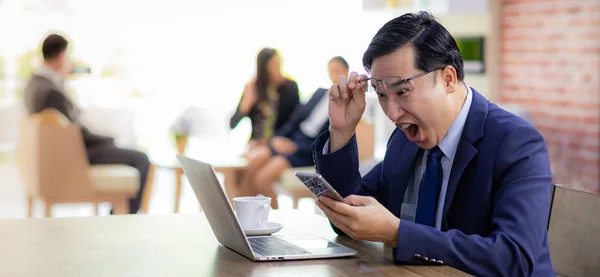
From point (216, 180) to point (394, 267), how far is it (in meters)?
0.39

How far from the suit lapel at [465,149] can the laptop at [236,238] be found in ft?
0.90

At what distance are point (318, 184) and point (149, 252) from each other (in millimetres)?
404

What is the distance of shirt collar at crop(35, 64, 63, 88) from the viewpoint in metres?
5.77

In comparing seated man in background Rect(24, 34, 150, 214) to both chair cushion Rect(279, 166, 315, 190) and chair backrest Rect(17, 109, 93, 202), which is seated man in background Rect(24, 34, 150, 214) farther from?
chair cushion Rect(279, 166, 315, 190)

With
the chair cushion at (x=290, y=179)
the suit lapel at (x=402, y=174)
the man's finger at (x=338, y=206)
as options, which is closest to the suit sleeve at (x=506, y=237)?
the man's finger at (x=338, y=206)

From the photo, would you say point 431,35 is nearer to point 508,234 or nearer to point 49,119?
point 508,234

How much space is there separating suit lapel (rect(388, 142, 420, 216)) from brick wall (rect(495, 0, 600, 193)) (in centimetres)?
350

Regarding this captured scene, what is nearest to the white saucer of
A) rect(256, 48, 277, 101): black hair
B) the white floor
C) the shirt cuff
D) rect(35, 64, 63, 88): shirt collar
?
the shirt cuff

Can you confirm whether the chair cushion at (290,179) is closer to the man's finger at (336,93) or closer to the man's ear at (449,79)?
the man's finger at (336,93)

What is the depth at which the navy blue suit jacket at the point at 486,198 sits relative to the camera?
5.39 feet

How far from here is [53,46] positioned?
5875 mm

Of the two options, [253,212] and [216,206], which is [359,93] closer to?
[253,212]

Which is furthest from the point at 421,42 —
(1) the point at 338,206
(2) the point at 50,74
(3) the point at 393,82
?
(2) the point at 50,74

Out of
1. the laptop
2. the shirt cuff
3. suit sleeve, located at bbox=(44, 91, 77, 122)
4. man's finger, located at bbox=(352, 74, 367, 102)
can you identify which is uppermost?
man's finger, located at bbox=(352, 74, 367, 102)
